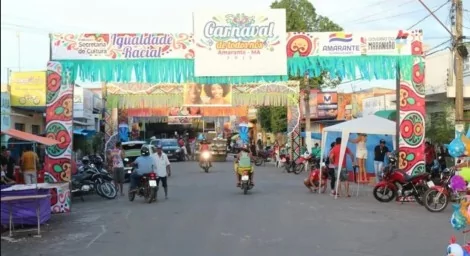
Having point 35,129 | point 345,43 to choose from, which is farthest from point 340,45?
point 35,129

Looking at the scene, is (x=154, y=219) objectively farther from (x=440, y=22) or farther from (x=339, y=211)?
(x=440, y=22)

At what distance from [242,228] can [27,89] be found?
754 inches

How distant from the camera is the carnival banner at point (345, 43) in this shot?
15.3 meters

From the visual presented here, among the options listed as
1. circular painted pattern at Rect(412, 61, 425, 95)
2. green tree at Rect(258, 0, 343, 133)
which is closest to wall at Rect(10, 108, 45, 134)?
green tree at Rect(258, 0, 343, 133)

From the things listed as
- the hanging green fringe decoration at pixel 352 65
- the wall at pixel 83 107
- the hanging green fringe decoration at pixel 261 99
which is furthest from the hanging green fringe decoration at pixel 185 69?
the hanging green fringe decoration at pixel 261 99

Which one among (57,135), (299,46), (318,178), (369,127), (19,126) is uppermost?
(299,46)

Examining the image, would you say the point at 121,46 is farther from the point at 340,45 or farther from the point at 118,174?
the point at 340,45

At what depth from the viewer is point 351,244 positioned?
9.61 metres

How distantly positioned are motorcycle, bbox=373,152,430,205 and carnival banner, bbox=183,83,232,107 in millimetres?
21882

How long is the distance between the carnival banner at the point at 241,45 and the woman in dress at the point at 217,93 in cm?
2260

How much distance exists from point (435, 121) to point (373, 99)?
10.6m

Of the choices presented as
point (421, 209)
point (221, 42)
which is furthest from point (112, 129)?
point (421, 209)

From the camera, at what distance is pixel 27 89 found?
27.2 m

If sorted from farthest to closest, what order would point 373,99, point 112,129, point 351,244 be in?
point 112,129, point 373,99, point 351,244
